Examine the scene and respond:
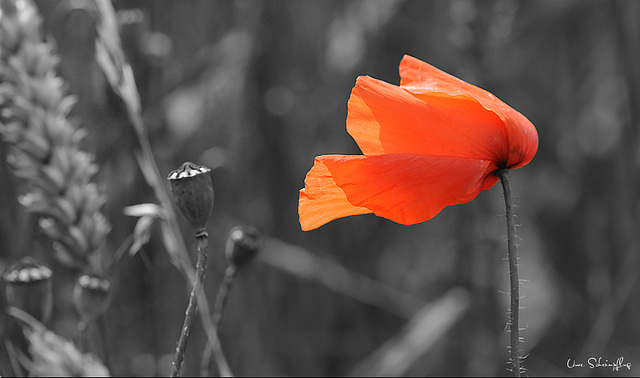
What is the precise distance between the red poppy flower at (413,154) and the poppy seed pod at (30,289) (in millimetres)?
345

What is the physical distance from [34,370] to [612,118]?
6.73 feet

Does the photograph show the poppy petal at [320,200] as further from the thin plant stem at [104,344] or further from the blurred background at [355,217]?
the blurred background at [355,217]

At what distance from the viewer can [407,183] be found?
2.29 feet

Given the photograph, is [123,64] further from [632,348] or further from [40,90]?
[632,348]

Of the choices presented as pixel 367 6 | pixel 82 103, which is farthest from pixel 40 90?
pixel 367 6

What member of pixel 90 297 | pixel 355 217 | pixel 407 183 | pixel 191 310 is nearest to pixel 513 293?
pixel 407 183

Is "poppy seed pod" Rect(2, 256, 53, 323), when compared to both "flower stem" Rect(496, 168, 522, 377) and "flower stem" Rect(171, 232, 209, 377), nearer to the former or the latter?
"flower stem" Rect(171, 232, 209, 377)

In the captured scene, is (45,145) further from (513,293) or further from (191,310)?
(513,293)

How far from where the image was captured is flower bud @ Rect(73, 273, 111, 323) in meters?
0.81

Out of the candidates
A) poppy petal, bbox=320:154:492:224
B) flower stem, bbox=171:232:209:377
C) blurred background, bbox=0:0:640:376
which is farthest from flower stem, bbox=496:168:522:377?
blurred background, bbox=0:0:640:376

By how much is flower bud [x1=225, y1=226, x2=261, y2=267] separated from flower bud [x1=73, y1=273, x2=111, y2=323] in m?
0.16

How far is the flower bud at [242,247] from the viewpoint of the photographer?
85 centimetres

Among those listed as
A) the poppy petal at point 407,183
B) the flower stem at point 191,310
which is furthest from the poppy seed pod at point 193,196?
the poppy petal at point 407,183

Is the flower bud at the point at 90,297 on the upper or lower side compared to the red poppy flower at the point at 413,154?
lower
